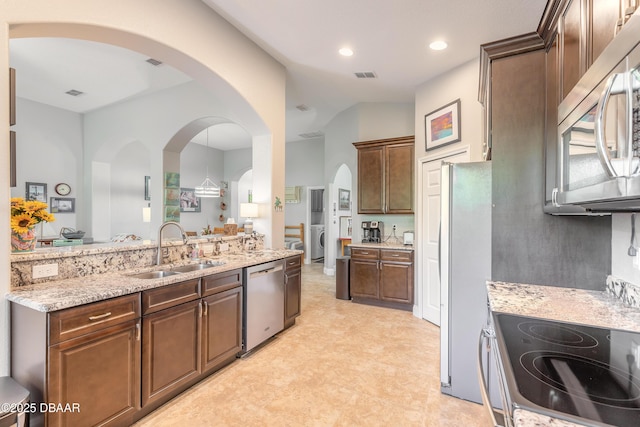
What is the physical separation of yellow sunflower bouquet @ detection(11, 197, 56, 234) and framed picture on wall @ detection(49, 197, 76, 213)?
4.48 m

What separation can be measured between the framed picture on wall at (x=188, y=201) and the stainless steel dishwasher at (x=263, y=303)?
18.8ft

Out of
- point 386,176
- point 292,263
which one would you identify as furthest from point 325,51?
point 292,263

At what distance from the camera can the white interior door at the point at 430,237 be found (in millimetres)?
3959

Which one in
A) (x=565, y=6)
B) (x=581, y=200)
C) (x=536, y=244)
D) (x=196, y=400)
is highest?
(x=565, y=6)

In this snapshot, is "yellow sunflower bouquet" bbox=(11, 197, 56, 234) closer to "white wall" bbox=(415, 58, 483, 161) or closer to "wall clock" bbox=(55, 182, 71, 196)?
"white wall" bbox=(415, 58, 483, 161)

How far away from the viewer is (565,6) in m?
1.54

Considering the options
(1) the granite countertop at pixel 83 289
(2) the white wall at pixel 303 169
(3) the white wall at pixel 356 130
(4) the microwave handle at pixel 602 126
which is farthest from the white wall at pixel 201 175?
(4) the microwave handle at pixel 602 126

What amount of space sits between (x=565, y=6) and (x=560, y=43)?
0.60ft

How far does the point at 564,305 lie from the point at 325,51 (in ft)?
10.8

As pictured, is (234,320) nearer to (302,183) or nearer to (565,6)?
(565,6)

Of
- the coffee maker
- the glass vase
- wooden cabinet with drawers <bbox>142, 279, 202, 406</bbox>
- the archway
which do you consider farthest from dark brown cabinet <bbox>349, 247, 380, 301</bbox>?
the glass vase

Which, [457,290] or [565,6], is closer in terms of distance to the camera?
[565,6]

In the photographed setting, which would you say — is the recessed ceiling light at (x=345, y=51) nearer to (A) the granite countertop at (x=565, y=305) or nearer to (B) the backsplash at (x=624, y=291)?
(A) the granite countertop at (x=565, y=305)

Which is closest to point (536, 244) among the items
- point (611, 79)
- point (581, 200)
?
point (581, 200)
